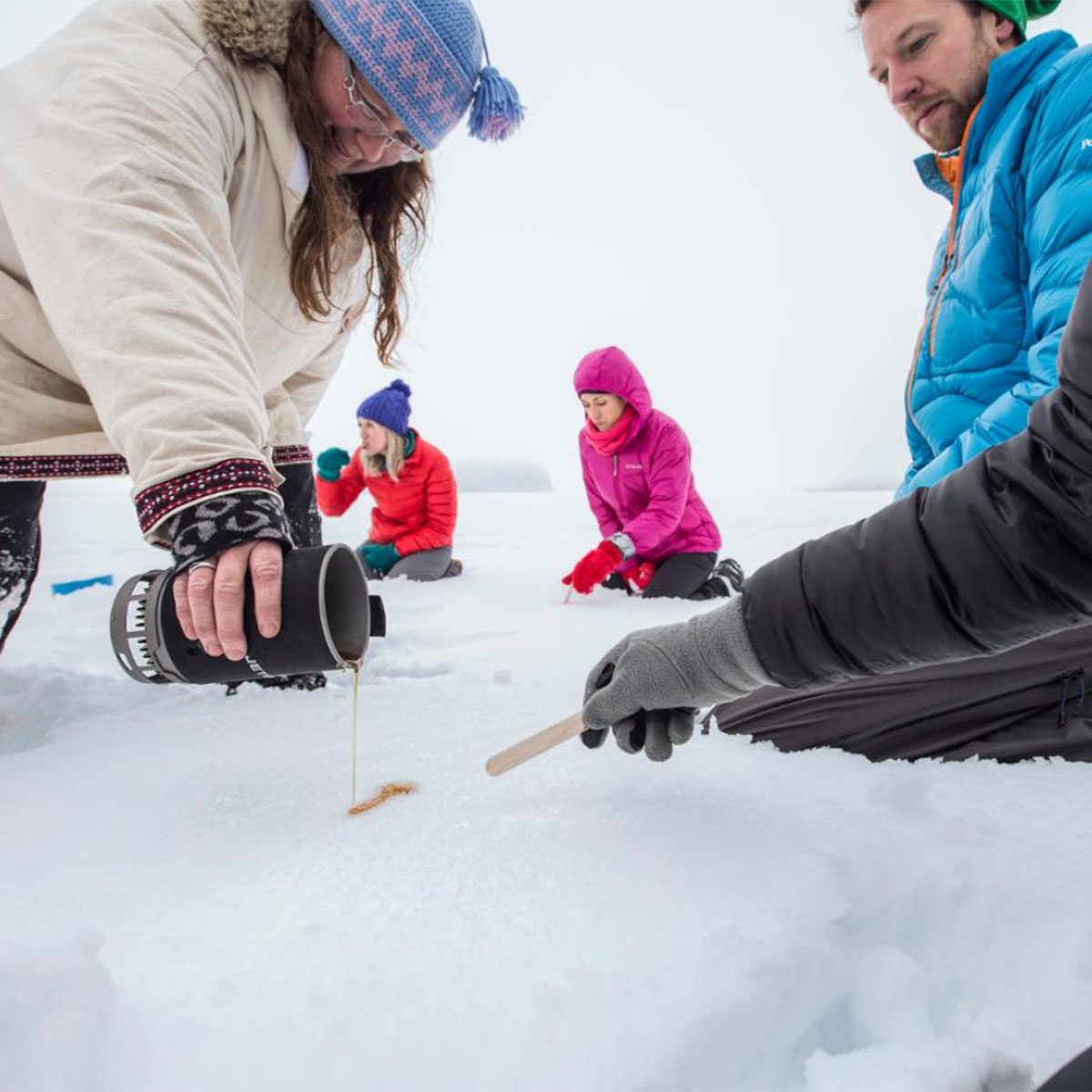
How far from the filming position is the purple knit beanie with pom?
3.71 m

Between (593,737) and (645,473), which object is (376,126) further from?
(645,473)

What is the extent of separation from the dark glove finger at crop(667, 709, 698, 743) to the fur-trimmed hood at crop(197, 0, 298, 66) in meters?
1.15

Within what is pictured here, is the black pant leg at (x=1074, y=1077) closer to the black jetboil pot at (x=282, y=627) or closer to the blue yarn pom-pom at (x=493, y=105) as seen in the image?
the black jetboil pot at (x=282, y=627)

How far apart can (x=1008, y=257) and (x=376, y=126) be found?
106cm

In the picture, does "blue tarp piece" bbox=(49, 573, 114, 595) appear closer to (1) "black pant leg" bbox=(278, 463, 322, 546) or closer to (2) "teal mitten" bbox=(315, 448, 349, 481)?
(2) "teal mitten" bbox=(315, 448, 349, 481)

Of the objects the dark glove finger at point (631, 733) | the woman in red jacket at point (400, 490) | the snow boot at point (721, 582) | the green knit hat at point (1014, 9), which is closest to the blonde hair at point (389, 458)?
the woman in red jacket at point (400, 490)

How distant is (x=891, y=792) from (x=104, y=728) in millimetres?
1291

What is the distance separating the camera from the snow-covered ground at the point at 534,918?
0.55 meters

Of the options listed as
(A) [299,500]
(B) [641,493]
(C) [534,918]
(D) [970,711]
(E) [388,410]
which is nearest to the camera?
(C) [534,918]

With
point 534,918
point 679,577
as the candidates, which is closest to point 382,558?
point 679,577

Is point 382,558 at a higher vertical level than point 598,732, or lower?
lower

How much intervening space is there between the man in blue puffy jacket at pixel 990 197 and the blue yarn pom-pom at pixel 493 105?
688 millimetres

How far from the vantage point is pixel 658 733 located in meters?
0.90

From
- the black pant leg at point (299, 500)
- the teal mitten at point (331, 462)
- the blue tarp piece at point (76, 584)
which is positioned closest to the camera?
the black pant leg at point (299, 500)
